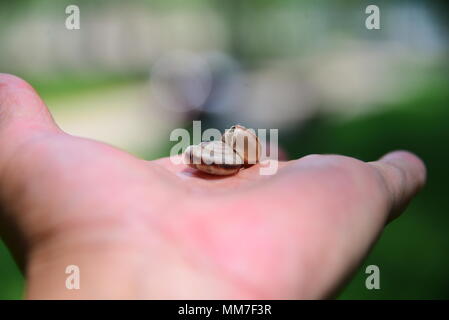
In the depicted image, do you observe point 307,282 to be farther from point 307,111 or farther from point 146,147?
point 307,111

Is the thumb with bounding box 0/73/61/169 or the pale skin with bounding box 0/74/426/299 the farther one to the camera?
the thumb with bounding box 0/73/61/169

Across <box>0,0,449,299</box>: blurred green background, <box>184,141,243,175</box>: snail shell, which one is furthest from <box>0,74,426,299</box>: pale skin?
<box>0,0,449,299</box>: blurred green background

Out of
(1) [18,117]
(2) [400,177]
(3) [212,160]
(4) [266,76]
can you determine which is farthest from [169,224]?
(4) [266,76]

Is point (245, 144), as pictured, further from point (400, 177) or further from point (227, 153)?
point (400, 177)

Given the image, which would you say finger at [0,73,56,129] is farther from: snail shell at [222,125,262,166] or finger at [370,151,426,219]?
finger at [370,151,426,219]

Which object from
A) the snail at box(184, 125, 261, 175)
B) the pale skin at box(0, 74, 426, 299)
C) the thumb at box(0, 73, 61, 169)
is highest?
the thumb at box(0, 73, 61, 169)

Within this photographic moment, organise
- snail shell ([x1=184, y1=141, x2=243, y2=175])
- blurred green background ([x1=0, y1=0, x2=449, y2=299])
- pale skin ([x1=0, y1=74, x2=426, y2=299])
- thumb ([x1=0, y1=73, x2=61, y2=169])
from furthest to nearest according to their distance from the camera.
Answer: blurred green background ([x1=0, y1=0, x2=449, y2=299]) → snail shell ([x1=184, y1=141, x2=243, y2=175]) → thumb ([x1=0, y1=73, x2=61, y2=169]) → pale skin ([x1=0, y1=74, x2=426, y2=299])

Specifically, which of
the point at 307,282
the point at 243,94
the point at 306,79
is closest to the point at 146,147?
the point at 243,94

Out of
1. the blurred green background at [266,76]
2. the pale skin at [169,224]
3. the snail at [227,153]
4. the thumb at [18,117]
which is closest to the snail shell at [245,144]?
the snail at [227,153]
